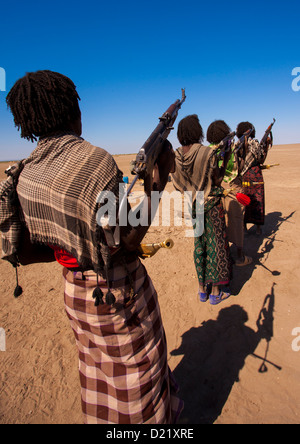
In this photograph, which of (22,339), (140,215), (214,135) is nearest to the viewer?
(140,215)

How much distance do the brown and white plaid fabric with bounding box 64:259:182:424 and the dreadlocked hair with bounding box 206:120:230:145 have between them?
9.50ft

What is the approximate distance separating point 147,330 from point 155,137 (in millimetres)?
1041

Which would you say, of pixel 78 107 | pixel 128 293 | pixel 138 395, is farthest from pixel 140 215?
pixel 138 395

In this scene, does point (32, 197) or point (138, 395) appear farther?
point (138, 395)

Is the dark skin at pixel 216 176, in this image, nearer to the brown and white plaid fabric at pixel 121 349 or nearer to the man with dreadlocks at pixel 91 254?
the man with dreadlocks at pixel 91 254

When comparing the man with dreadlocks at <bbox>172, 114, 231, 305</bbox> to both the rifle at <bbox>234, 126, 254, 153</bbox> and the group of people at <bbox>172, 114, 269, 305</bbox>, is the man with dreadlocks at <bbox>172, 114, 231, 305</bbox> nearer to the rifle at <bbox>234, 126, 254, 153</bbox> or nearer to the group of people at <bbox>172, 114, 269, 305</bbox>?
the group of people at <bbox>172, 114, 269, 305</bbox>

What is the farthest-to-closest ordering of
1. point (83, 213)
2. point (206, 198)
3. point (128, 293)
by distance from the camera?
1. point (206, 198)
2. point (128, 293)
3. point (83, 213)

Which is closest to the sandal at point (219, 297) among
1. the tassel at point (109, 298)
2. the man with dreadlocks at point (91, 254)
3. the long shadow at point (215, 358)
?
the long shadow at point (215, 358)

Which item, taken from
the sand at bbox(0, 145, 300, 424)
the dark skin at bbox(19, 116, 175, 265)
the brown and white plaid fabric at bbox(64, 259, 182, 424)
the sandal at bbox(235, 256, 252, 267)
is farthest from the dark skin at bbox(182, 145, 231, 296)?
the brown and white plaid fabric at bbox(64, 259, 182, 424)

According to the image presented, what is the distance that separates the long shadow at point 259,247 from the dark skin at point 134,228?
2732mm

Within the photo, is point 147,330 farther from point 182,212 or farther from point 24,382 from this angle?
point 182,212

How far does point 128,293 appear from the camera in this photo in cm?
127

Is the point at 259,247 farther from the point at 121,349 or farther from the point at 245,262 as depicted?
the point at 121,349
